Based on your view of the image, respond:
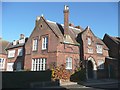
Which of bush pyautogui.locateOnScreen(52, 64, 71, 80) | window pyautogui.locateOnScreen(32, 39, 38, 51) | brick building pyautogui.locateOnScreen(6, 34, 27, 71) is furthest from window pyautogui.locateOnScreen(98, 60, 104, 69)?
brick building pyautogui.locateOnScreen(6, 34, 27, 71)

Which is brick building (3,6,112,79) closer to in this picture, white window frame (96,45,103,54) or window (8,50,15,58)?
white window frame (96,45,103,54)

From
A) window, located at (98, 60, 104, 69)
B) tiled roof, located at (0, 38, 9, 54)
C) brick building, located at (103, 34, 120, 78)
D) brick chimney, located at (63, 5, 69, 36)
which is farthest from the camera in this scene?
tiled roof, located at (0, 38, 9, 54)

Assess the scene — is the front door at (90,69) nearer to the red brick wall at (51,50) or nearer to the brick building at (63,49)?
the brick building at (63,49)

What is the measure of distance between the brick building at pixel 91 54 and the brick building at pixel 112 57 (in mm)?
1153

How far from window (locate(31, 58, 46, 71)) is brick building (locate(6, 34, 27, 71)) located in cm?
507

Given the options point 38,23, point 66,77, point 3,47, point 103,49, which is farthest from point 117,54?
point 3,47

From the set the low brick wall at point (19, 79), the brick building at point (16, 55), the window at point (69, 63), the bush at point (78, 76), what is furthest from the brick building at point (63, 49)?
the low brick wall at point (19, 79)

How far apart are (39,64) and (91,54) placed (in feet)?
30.8

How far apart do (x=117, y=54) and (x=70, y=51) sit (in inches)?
455

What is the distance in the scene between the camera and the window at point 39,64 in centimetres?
2997

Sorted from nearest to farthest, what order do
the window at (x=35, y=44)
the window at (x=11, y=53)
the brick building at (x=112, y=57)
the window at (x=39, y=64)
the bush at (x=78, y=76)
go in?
the bush at (x=78, y=76) < the window at (x=39, y=64) < the window at (x=35, y=44) < the brick building at (x=112, y=57) < the window at (x=11, y=53)

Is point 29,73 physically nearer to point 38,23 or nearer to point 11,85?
point 11,85

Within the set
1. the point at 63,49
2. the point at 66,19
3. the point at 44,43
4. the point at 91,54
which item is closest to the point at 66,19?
the point at 66,19

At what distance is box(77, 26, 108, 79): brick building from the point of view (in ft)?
103
